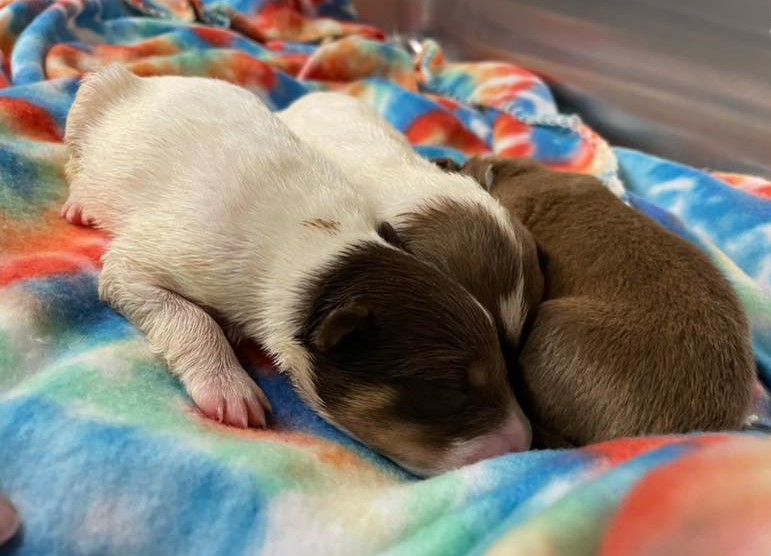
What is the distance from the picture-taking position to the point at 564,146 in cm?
386

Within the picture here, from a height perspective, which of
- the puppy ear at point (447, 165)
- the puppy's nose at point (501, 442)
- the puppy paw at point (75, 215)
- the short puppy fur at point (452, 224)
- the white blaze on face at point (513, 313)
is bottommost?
the puppy paw at point (75, 215)

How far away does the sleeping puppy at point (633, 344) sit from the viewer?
1.77m

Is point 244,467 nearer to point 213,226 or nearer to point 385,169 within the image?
point 213,226


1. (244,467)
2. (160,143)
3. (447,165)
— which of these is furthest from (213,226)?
(447,165)

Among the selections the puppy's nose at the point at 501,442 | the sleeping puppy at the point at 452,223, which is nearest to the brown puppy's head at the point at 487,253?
the sleeping puppy at the point at 452,223

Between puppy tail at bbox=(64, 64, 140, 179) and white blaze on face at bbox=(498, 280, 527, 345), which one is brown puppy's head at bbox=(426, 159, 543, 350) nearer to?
white blaze on face at bbox=(498, 280, 527, 345)

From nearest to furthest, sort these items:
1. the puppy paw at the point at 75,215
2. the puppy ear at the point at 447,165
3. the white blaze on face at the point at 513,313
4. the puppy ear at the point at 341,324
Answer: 1. the puppy ear at the point at 341,324
2. the white blaze on face at the point at 513,313
3. the puppy paw at the point at 75,215
4. the puppy ear at the point at 447,165

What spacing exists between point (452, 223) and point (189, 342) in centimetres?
86

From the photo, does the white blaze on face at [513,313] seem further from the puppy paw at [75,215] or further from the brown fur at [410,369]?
the puppy paw at [75,215]

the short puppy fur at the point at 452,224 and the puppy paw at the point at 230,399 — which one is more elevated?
the short puppy fur at the point at 452,224

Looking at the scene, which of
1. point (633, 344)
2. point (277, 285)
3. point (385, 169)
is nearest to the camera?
point (633, 344)

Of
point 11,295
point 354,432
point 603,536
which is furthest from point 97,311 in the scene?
point 603,536

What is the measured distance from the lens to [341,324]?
5.62ft

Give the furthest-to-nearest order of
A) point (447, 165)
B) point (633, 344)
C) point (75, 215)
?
point (447, 165) → point (75, 215) → point (633, 344)
